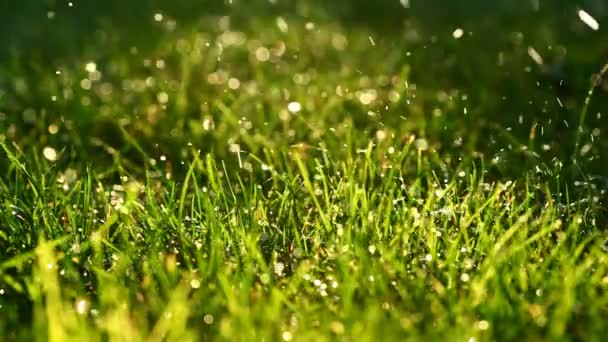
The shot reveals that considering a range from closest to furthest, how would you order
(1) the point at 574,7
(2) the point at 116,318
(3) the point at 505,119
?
(2) the point at 116,318
(3) the point at 505,119
(1) the point at 574,7

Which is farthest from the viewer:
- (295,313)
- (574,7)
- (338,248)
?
(574,7)

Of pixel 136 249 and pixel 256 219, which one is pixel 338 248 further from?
pixel 136 249

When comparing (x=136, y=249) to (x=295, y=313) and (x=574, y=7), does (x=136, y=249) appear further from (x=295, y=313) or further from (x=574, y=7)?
(x=574, y=7)

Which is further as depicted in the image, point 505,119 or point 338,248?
point 505,119

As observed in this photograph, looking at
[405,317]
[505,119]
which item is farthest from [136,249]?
[505,119]

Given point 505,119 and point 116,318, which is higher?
point 116,318

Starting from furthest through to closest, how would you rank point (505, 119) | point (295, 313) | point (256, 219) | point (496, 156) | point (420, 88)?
1. point (420, 88)
2. point (505, 119)
3. point (496, 156)
4. point (256, 219)
5. point (295, 313)

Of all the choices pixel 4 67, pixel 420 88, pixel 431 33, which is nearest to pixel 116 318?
pixel 420 88
